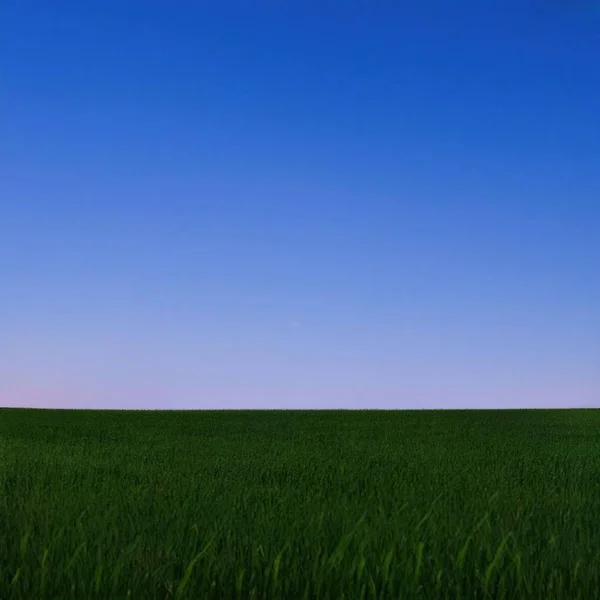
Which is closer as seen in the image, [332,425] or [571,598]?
[571,598]

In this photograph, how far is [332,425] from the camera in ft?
76.5

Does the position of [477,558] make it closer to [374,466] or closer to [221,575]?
[221,575]

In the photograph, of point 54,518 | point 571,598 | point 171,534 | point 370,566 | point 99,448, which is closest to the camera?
point 571,598

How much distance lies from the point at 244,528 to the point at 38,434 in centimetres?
1479

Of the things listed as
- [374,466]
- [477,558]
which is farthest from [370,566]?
[374,466]

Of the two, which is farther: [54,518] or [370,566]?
[54,518]

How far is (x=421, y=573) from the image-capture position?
4.59 m

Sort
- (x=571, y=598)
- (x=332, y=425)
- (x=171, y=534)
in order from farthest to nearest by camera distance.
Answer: (x=332, y=425) < (x=171, y=534) < (x=571, y=598)

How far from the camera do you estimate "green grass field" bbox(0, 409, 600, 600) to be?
172 inches

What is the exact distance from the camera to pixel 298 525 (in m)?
5.78

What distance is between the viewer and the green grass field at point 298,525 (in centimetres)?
437

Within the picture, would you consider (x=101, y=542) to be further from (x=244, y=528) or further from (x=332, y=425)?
(x=332, y=425)

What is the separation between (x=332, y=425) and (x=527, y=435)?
20.8 ft

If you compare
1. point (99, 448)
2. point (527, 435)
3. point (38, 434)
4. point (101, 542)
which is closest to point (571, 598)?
point (101, 542)
